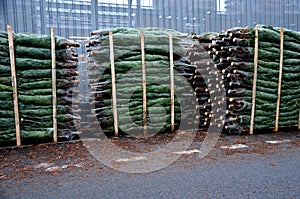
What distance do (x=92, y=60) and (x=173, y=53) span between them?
2044 mm

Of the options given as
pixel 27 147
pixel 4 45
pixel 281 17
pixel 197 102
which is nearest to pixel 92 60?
pixel 4 45

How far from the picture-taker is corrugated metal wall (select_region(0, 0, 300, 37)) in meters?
8.00

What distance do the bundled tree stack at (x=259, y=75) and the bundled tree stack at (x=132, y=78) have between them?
50.2 inches

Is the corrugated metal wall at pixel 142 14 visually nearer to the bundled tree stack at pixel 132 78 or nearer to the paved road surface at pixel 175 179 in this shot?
the bundled tree stack at pixel 132 78

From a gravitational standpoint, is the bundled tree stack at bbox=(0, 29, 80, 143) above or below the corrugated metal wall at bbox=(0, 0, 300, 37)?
below

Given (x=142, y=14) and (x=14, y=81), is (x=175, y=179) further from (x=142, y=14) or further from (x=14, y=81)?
(x=142, y=14)

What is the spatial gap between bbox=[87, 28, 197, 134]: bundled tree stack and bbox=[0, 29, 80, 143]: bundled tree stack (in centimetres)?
67

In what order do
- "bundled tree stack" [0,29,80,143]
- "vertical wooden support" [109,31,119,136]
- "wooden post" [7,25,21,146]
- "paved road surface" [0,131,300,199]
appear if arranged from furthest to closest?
"vertical wooden support" [109,31,119,136], "bundled tree stack" [0,29,80,143], "wooden post" [7,25,21,146], "paved road surface" [0,131,300,199]

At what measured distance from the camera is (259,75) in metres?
6.93

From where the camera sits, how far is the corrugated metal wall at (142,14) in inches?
315

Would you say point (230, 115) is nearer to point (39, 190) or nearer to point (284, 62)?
point (284, 62)

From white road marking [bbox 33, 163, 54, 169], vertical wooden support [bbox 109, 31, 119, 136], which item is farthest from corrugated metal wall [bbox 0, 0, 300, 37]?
white road marking [bbox 33, 163, 54, 169]

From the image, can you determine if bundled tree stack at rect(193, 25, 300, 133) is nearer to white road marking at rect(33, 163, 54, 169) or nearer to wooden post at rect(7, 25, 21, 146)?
white road marking at rect(33, 163, 54, 169)

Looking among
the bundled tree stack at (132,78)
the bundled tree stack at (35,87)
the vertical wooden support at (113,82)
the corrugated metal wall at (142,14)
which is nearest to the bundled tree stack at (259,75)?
the bundled tree stack at (132,78)
